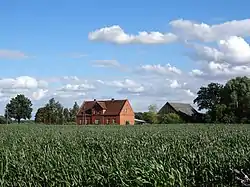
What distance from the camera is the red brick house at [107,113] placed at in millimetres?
115812

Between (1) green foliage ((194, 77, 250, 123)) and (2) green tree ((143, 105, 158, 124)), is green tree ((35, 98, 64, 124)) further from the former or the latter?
(1) green foliage ((194, 77, 250, 123))

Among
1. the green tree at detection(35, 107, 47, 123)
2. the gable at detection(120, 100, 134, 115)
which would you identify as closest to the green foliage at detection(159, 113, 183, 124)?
the gable at detection(120, 100, 134, 115)

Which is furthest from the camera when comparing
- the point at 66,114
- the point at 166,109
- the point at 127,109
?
the point at 166,109

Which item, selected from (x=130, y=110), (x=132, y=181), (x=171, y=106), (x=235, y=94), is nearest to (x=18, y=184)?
(x=132, y=181)

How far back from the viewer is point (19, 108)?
440 feet

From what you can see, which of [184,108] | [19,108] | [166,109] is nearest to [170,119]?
[166,109]

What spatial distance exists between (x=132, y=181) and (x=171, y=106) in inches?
4685

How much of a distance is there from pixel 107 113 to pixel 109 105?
331 centimetres

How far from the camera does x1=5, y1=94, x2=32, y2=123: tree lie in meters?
133

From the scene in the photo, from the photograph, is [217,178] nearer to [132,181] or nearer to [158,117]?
[132,181]

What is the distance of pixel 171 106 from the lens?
127m

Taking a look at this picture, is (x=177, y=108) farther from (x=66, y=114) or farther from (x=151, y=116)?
(x=66, y=114)

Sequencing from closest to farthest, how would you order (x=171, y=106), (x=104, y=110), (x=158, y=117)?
(x=158, y=117) → (x=104, y=110) → (x=171, y=106)

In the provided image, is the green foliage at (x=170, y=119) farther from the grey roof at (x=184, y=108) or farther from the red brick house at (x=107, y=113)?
the grey roof at (x=184, y=108)
